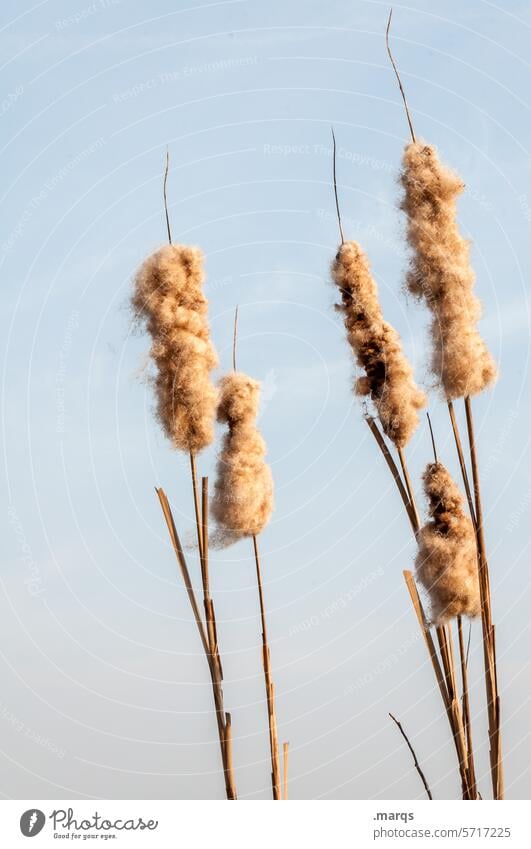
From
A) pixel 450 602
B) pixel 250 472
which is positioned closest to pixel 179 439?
pixel 250 472

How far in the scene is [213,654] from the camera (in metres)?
4.26

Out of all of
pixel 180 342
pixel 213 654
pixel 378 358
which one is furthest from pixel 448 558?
pixel 180 342

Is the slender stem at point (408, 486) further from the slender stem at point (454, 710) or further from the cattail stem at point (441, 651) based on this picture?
the slender stem at point (454, 710)

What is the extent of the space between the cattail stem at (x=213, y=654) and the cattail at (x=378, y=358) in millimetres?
615

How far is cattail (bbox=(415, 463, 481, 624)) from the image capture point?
13.6ft

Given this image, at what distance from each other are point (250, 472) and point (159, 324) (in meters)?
0.55
